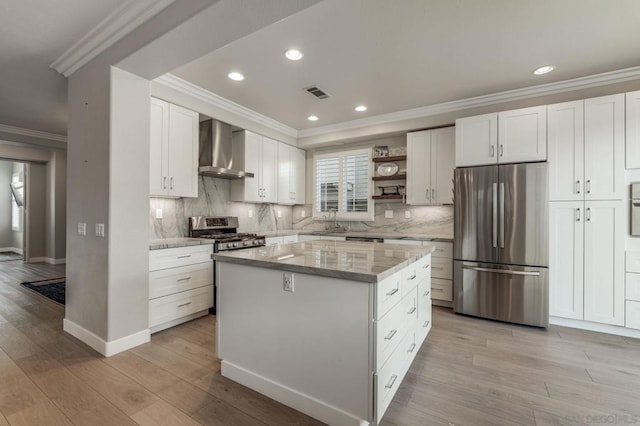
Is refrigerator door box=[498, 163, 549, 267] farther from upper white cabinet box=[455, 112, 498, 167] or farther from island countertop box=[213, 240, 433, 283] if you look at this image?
island countertop box=[213, 240, 433, 283]

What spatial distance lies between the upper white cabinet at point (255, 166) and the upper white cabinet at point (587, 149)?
3584 mm

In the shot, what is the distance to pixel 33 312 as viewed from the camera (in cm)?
340

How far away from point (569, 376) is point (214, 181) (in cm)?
424

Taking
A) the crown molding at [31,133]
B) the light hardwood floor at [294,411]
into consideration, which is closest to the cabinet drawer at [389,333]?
the light hardwood floor at [294,411]

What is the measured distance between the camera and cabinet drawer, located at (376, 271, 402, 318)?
5.08ft

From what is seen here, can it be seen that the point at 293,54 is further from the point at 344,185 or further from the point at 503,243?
the point at 503,243

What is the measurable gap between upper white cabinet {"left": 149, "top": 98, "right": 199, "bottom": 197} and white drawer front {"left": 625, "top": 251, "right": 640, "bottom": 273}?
15.0 feet

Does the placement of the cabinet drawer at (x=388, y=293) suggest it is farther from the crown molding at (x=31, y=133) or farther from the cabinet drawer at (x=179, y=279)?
the crown molding at (x=31, y=133)

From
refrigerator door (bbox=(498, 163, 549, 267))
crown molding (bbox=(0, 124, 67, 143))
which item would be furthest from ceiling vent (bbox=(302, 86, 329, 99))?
crown molding (bbox=(0, 124, 67, 143))

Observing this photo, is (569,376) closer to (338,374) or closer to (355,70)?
(338,374)

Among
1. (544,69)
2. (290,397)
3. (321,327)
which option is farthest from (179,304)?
(544,69)

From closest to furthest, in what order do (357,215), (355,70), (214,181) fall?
(355,70) < (214,181) < (357,215)

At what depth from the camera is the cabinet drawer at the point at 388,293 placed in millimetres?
1550

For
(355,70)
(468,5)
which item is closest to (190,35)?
(355,70)
